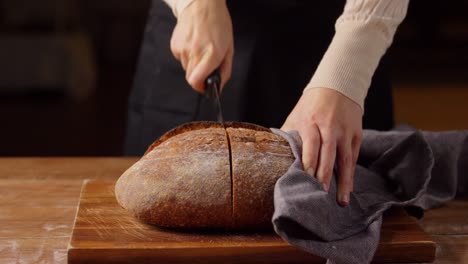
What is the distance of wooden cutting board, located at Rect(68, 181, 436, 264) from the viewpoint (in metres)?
1.11

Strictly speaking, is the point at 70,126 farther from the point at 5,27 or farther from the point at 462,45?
the point at 462,45

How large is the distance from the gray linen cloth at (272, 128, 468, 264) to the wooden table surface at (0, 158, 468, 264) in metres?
0.06

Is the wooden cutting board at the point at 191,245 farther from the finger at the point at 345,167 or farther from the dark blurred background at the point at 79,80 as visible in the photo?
the dark blurred background at the point at 79,80

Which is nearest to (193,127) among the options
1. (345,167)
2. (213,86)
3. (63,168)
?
(213,86)

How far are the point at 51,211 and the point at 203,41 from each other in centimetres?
43

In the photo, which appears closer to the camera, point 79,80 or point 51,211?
point 51,211

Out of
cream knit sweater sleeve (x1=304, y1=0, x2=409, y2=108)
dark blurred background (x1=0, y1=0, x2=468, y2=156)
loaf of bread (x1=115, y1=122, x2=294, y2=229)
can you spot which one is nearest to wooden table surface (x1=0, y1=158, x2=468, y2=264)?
loaf of bread (x1=115, y1=122, x2=294, y2=229)

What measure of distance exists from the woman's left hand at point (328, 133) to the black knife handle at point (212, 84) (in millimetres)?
200

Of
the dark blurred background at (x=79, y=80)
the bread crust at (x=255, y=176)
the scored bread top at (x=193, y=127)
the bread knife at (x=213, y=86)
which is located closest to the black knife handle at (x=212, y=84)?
the bread knife at (x=213, y=86)

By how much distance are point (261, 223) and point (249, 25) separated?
29.5 inches

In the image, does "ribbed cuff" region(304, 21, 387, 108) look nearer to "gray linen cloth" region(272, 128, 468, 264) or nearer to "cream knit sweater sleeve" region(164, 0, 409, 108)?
"cream knit sweater sleeve" region(164, 0, 409, 108)

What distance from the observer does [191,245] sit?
1123 millimetres

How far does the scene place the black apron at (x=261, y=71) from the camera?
71.8 inches

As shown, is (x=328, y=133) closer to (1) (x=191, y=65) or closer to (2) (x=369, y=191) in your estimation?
(2) (x=369, y=191)
